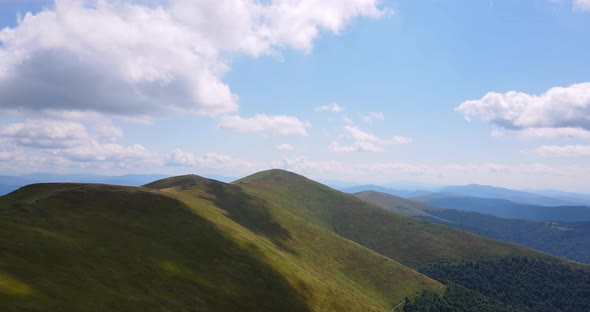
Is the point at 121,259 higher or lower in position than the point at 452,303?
higher

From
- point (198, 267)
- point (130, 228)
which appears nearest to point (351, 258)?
point (198, 267)

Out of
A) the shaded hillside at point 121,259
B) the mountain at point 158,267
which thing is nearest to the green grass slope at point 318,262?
the mountain at point 158,267

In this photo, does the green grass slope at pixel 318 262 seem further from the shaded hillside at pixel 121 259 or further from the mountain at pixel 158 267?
the shaded hillside at pixel 121 259

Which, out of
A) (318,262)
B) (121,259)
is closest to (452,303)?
(318,262)

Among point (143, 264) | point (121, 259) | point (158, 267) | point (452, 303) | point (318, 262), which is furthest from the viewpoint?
point (318, 262)

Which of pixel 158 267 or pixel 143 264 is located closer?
pixel 143 264

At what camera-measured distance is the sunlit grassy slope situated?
54.3 m

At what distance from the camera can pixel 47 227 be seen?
7406 centimetres

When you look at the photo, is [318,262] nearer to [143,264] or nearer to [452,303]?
[452,303]

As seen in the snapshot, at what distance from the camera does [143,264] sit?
75.9m

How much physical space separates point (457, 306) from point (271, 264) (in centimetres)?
8814

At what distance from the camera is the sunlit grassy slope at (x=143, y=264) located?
5434 centimetres

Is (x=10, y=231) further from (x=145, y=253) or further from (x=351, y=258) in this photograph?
(x=351, y=258)

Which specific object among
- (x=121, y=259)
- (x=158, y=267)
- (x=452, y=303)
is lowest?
(x=452, y=303)
